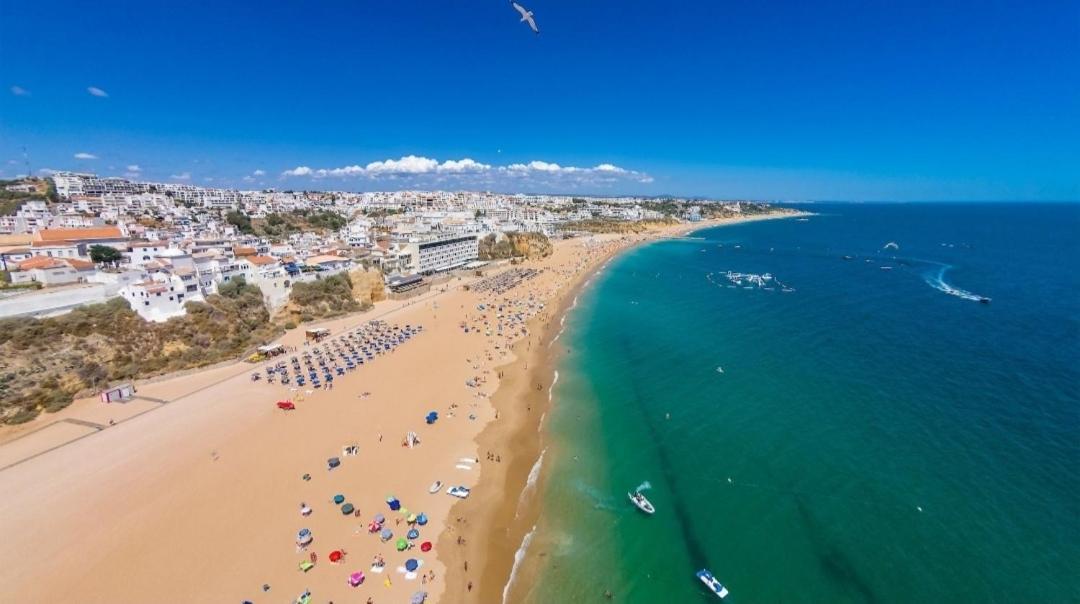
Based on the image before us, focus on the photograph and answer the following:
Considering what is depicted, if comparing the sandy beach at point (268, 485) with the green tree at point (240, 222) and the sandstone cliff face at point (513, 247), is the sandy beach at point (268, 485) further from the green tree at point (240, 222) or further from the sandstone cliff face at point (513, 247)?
the green tree at point (240, 222)

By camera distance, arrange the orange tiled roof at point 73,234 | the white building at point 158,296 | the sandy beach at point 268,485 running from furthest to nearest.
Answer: the orange tiled roof at point 73,234
the white building at point 158,296
the sandy beach at point 268,485

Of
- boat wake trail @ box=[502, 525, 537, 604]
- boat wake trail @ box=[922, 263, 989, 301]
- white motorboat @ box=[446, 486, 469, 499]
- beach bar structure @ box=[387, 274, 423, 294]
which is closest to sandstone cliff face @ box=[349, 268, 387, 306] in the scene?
beach bar structure @ box=[387, 274, 423, 294]

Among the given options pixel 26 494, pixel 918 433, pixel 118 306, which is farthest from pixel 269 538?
pixel 918 433

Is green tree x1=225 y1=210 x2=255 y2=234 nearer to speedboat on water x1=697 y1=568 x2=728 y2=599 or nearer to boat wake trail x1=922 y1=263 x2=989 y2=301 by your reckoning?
speedboat on water x1=697 y1=568 x2=728 y2=599

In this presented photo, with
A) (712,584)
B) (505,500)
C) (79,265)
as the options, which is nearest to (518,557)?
(505,500)

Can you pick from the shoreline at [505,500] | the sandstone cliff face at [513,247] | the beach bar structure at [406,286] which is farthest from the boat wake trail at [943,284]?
the beach bar structure at [406,286]

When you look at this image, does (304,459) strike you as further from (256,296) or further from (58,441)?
(256,296)
